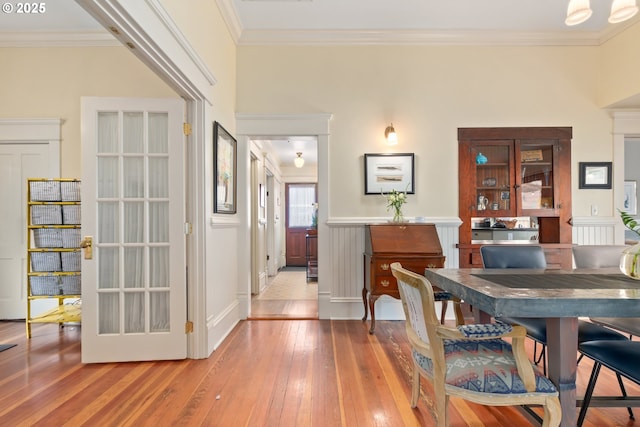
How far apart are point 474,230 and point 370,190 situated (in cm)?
128

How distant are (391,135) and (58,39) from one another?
354 centimetres

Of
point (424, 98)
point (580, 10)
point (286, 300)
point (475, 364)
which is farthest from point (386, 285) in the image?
point (580, 10)

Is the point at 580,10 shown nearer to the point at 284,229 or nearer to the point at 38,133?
the point at 38,133

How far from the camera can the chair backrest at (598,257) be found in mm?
2270

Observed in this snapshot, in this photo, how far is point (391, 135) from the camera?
11.7 feet

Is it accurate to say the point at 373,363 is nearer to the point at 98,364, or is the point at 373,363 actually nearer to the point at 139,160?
the point at 98,364

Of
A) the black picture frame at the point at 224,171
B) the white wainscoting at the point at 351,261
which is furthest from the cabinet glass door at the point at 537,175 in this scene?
the black picture frame at the point at 224,171

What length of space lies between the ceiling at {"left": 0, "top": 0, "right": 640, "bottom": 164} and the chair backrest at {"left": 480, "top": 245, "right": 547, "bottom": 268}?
2.33 metres

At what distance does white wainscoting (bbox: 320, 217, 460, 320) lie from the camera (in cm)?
360

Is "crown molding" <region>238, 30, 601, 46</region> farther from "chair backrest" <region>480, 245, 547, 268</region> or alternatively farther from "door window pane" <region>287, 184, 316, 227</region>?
"door window pane" <region>287, 184, 316, 227</region>

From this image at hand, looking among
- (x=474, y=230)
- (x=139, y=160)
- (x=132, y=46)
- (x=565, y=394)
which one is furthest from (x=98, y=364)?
(x=474, y=230)

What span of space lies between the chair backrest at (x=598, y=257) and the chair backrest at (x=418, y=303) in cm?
151

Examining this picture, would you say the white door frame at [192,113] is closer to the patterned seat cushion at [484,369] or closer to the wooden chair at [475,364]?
the wooden chair at [475,364]

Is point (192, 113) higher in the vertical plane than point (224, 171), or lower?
higher
